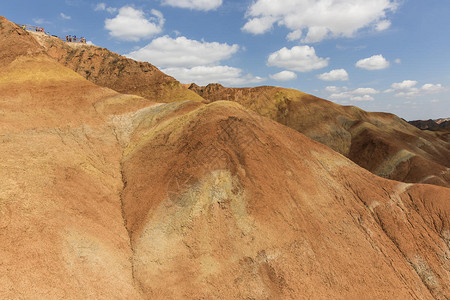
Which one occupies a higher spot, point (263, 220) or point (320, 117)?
point (320, 117)

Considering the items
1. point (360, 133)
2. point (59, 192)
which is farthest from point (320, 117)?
point (59, 192)

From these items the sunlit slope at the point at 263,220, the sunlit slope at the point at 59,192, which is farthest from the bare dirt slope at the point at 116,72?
the sunlit slope at the point at 263,220

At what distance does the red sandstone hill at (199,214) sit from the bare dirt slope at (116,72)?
79.5ft

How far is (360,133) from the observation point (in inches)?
1720

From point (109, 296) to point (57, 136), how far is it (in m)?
10.9

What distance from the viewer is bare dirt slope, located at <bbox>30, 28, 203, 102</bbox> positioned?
41344 millimetres

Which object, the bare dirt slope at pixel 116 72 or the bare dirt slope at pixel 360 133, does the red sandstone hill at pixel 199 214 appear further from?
the bare dirt slope at pixel 116 72

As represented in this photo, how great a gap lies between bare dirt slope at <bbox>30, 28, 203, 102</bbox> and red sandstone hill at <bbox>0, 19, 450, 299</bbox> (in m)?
24.2

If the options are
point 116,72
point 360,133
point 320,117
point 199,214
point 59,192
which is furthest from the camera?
point 320,117

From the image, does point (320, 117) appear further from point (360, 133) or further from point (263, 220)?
point (263, 220)

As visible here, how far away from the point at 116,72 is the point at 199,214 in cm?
3850

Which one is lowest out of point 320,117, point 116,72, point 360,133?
point 360,133

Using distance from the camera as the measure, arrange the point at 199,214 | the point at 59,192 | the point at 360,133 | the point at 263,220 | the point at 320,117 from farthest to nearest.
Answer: the point at 320,117 < the point at 360,133 < the point at 263,220 < the point at 199,214 < the point at 59,192

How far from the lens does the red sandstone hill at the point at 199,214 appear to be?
35.7 feet
